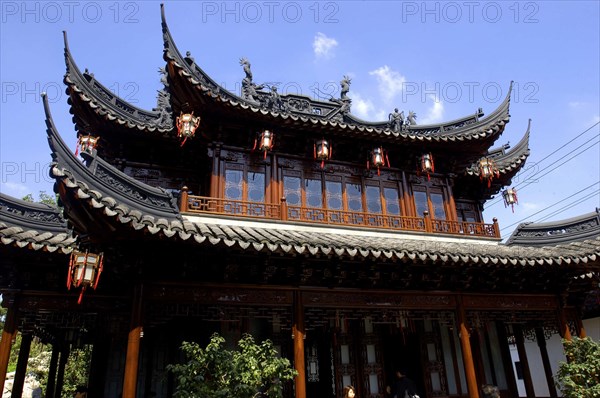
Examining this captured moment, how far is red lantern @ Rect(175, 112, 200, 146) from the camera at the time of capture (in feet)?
29.0

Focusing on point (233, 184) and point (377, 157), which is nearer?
point (233, 184)

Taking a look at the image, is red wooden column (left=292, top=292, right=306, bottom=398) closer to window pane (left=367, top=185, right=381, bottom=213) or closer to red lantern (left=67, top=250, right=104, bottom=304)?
red lantern (left=67, top=250, right=104, bottom=304)

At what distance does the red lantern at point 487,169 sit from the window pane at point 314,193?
449cm

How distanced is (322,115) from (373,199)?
7.93 ft

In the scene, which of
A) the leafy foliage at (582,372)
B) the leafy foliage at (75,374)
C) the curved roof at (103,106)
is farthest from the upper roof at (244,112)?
the leafy foliage at (75,374)

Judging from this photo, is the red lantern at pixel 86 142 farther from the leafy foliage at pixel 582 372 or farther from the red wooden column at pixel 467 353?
the leafy foliage at pixel 582 372

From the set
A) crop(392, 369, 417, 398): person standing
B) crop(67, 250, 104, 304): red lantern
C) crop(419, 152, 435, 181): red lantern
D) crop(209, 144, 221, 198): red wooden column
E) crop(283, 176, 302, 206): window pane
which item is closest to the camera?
crop(67, 250, 104, 304): red lantern

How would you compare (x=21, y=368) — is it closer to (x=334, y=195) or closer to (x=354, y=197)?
(x=334, y=195)

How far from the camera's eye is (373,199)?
10.5m

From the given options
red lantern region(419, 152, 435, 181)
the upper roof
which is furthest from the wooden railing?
the upper roof

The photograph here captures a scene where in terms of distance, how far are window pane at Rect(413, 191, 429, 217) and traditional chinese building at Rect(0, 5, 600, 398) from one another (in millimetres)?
88

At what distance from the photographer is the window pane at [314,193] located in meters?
9.91

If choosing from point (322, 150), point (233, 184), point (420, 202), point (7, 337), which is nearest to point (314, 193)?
point (322, 150)

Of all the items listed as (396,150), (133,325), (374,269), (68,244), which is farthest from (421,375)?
(68,244)
